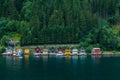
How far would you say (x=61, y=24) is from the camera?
416 ft

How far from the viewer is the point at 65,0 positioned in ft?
436

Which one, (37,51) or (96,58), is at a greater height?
(37,51)

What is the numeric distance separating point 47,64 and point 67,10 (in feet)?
130

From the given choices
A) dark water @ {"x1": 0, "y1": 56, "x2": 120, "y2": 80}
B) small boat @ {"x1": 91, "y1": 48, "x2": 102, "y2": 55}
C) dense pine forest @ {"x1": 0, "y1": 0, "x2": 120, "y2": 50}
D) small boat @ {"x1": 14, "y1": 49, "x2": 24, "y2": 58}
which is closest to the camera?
dark water @ {"x1": 0, "y1": 56, "x2": 120, "y2": 80}

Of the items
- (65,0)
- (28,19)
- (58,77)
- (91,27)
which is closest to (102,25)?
(91,27)

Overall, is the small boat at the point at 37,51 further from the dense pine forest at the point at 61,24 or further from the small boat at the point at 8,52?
the small boat at the point at 8,52

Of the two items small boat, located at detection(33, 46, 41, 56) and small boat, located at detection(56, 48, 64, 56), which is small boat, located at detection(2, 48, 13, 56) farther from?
small boat, located at detection(56, 48, 64, 56)

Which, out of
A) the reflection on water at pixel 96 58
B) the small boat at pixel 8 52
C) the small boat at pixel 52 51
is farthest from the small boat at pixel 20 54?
the reflection on water at pixel 96 58

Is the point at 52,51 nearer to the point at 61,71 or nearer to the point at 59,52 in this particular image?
the point at 59,52

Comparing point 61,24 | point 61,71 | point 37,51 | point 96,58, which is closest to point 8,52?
point 37,51

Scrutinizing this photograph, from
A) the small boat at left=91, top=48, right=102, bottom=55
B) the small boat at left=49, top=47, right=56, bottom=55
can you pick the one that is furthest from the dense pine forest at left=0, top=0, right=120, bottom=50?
the small boat at left=49, top=47, right=56, bottom=55

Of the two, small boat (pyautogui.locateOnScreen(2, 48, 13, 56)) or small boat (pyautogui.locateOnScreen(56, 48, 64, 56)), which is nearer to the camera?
small boat (pyautogui.locateOnScreen(56, 48, 64, 56))

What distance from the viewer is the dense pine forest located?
12281cm

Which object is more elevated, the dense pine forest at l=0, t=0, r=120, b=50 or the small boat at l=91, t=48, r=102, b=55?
the dense pine forest at l=0, t=0, r=120, b=50
